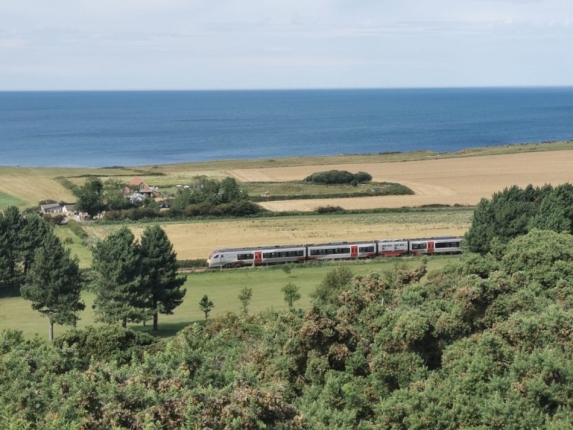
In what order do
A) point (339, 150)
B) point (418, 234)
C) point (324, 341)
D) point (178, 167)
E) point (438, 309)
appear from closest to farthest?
point (324, 341) → point (438, 309) → point (418, 234) → point (178, 167) → point (339, 150)

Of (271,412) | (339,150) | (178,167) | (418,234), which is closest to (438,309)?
(271,412)

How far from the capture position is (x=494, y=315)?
23.9m

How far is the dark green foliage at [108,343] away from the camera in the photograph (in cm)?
2744

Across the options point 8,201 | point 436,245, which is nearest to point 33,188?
point 8,201

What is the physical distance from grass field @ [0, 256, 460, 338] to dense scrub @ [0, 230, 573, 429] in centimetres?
1124

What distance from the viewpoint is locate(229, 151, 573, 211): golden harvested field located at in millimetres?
80250

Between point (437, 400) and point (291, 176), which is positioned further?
point (291, 176)

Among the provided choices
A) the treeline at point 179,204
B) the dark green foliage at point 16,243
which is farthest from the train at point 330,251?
the treeline at point 179,204

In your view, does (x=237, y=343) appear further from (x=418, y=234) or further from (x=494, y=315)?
(x=418, y=234)

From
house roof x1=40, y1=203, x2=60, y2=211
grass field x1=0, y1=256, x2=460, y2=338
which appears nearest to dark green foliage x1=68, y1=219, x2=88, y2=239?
house roof x1=40, y1=203, x2=60, y2=211

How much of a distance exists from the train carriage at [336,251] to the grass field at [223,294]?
1398mm

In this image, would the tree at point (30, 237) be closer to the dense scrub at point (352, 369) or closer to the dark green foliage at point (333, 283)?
the dark green foliage at point (333, 283)

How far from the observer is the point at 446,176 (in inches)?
3868

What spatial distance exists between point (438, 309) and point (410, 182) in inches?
2814
